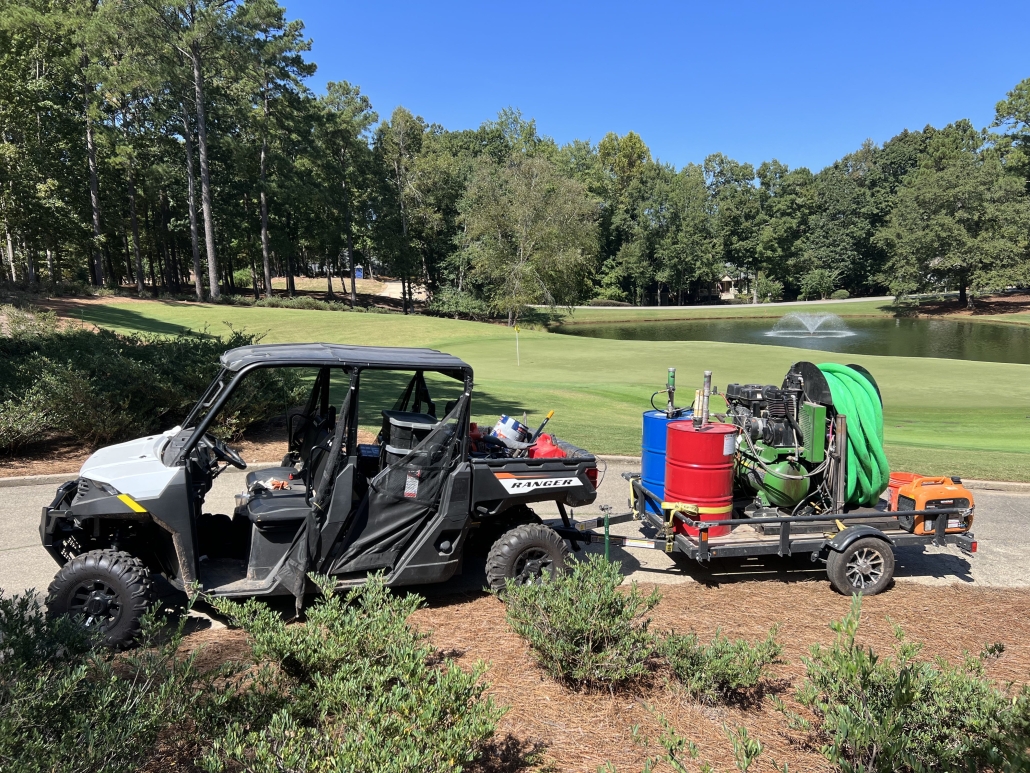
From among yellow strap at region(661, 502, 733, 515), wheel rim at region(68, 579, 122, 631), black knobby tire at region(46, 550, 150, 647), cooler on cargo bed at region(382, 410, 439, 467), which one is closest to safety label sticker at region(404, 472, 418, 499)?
cooler on cargo bed at region(382, 410, 439, 467)

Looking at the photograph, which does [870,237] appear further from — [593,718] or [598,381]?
[593,718]

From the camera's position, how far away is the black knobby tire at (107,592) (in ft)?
14.9

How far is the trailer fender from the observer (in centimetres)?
609

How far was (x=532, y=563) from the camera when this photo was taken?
5.67 m

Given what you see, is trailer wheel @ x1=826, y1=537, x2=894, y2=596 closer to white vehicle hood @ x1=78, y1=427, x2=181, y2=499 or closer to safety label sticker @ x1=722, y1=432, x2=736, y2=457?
safety label sticker @ x1=722, y1=432, x2=736, y2=457

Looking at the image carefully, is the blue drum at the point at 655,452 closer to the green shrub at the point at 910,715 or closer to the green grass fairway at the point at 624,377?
the green shrub at the point at 910,715

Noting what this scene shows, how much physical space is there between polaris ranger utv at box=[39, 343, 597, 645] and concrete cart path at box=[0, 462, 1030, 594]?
39.5 inches

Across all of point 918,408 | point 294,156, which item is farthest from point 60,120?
point 918,408

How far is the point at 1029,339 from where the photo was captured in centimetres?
4619

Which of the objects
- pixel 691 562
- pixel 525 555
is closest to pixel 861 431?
pixel 691 562

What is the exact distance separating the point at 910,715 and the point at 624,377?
21738mm

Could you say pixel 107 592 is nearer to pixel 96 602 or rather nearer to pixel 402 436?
pixel 96 602

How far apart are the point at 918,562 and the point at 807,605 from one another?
2333mm

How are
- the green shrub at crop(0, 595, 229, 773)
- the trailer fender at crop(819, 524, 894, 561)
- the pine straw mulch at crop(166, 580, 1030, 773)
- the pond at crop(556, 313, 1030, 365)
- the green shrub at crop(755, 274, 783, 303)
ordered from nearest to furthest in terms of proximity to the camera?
the green shrub at crop(0, 595, 229, 773), the pine straw mulch at crop(166, 580, 1030, 773), the trailer fender at crop(819, 524, 894, 561), the pond at crop(556, 313, 1030, 365), the green shrub at crop(755, 274, 783, 303)
